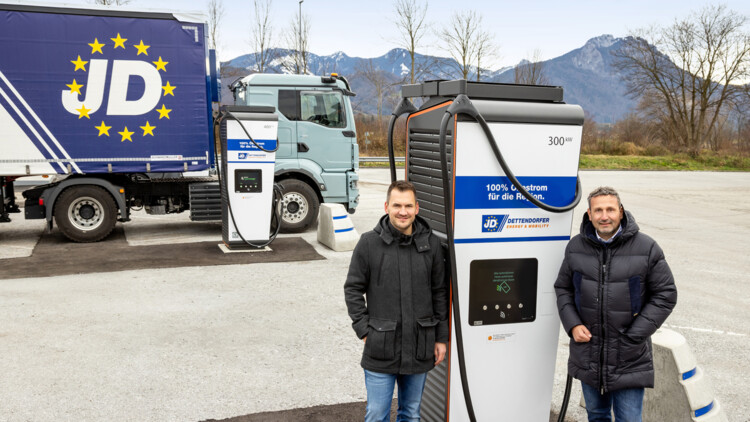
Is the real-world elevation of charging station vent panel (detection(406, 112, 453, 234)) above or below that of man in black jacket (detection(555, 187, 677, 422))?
above

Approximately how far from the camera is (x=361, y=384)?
15.7ft

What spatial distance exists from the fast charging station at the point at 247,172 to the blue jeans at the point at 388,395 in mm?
6766

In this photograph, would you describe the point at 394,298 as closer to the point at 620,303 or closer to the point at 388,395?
the point at 388,395

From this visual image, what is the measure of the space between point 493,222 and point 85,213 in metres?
9.21

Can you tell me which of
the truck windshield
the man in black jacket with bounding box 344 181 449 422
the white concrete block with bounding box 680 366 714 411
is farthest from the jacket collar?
the truck windshield

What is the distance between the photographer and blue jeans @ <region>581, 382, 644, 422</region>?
3232 millimetres

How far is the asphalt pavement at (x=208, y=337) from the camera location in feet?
14.7

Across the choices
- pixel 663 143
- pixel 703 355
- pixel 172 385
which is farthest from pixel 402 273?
pixel 663 143

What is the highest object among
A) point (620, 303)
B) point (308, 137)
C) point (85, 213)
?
point (308, 137)

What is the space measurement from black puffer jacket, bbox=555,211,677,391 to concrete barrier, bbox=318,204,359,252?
697cm

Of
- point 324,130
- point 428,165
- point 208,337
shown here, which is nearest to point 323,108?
point 324,130

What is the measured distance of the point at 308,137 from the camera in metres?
11.4

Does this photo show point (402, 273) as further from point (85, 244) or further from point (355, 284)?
point (85, 244)

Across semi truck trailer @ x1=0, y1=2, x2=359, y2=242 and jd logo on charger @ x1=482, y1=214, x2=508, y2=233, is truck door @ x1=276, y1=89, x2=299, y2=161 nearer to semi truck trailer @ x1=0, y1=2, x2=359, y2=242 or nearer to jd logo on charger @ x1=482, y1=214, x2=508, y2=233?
semi truck trailer @ x1=0, y1=2, x2=359, y2=242
